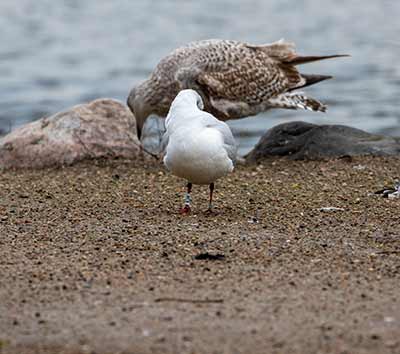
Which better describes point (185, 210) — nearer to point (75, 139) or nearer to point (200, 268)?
point (200, 268)

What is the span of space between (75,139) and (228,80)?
1.63 m

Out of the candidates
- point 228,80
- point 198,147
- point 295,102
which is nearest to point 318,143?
point 295,102

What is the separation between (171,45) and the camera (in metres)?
19.1

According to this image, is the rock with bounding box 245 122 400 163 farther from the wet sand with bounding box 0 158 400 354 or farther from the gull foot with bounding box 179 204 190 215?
the gull foot with bounding box 179 204 190 215

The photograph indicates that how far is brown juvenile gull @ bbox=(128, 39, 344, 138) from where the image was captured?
10.6 metres

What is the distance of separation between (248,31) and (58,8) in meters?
5.22

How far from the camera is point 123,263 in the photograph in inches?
240

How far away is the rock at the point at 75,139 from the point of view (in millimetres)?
10305

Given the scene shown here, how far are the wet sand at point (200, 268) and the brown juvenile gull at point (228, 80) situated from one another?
1614mm

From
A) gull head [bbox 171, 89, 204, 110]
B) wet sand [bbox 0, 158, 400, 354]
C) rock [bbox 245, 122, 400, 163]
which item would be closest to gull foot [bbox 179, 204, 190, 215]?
wet sand [bbox 0, 158, 400, 354]

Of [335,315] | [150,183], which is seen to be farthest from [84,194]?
[335,315]

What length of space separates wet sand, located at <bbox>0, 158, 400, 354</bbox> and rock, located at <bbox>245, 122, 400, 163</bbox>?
1076 millimetres

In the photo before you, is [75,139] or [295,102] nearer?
[75,139]

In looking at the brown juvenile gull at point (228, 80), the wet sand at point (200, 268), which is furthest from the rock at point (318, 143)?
the wet sand at point (200, 268)
